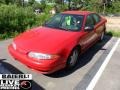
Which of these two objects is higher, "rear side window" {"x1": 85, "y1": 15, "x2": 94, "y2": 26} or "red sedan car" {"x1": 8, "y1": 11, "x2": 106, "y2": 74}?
"rear side window" {"x1": 85, "y1": 15, "x2": 94, "y2": 26}

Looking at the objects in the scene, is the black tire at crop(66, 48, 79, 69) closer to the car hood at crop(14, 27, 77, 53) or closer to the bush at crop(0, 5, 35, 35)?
the car hood at crop(14, 27, 77, 53)

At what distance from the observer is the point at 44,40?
18.9 ft

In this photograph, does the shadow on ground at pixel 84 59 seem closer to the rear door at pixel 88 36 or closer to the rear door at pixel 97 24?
the rear door at pixel 88 36

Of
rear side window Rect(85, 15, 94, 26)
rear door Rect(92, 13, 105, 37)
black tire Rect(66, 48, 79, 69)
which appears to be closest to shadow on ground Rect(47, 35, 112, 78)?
black tire Rect(66, 48, 79, 69)

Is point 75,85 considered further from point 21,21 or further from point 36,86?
point 21,21

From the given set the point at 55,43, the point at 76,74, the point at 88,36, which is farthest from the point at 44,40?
the point at 88,36

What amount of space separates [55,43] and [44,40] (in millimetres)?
345

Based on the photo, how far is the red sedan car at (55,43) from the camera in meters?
5.19

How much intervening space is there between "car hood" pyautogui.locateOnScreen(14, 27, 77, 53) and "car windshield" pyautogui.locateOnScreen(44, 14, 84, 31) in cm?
31

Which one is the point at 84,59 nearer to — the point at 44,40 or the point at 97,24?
the point at 97,24

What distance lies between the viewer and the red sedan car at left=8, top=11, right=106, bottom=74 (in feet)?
17.0

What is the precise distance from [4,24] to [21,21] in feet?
4.00

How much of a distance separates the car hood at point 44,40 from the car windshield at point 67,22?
31 cm

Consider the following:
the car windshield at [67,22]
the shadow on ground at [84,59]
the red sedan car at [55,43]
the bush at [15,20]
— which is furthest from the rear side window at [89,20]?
the bush at [15,20]
